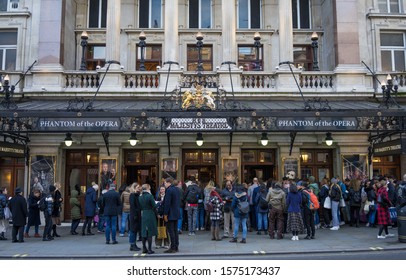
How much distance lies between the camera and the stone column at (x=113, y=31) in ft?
65.2

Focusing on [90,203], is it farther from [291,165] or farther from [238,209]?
[291,165]

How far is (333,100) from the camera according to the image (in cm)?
1925

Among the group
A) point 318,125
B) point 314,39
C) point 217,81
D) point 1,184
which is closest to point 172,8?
point 217,81

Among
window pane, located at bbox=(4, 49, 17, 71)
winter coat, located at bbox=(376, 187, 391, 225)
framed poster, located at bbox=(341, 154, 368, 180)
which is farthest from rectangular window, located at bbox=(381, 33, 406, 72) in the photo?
window pane, located at bbox=(4, 49, 17, 71)

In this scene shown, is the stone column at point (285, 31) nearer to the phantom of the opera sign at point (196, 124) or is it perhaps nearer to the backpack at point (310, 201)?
the phantom of the opera sign at point (196, 124)

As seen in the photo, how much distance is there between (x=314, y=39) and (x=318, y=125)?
618cm

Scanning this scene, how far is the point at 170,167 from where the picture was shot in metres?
19.1

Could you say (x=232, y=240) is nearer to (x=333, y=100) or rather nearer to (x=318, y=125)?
(x=318, y=125)

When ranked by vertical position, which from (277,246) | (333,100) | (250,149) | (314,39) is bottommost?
(277,246)

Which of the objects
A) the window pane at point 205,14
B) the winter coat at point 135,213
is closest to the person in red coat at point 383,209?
the winter coat at point 135,213

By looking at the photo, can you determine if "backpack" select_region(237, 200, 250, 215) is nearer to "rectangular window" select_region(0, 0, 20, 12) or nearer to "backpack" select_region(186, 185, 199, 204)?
"backpack" select_region(186, 185, 199, 204)

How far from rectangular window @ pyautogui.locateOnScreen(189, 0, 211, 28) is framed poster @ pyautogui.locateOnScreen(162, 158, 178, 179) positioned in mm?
7622

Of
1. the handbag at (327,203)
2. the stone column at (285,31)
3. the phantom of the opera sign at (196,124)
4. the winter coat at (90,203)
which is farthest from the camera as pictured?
the stone column at (285,31)

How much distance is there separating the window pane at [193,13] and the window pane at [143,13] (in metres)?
2.30
